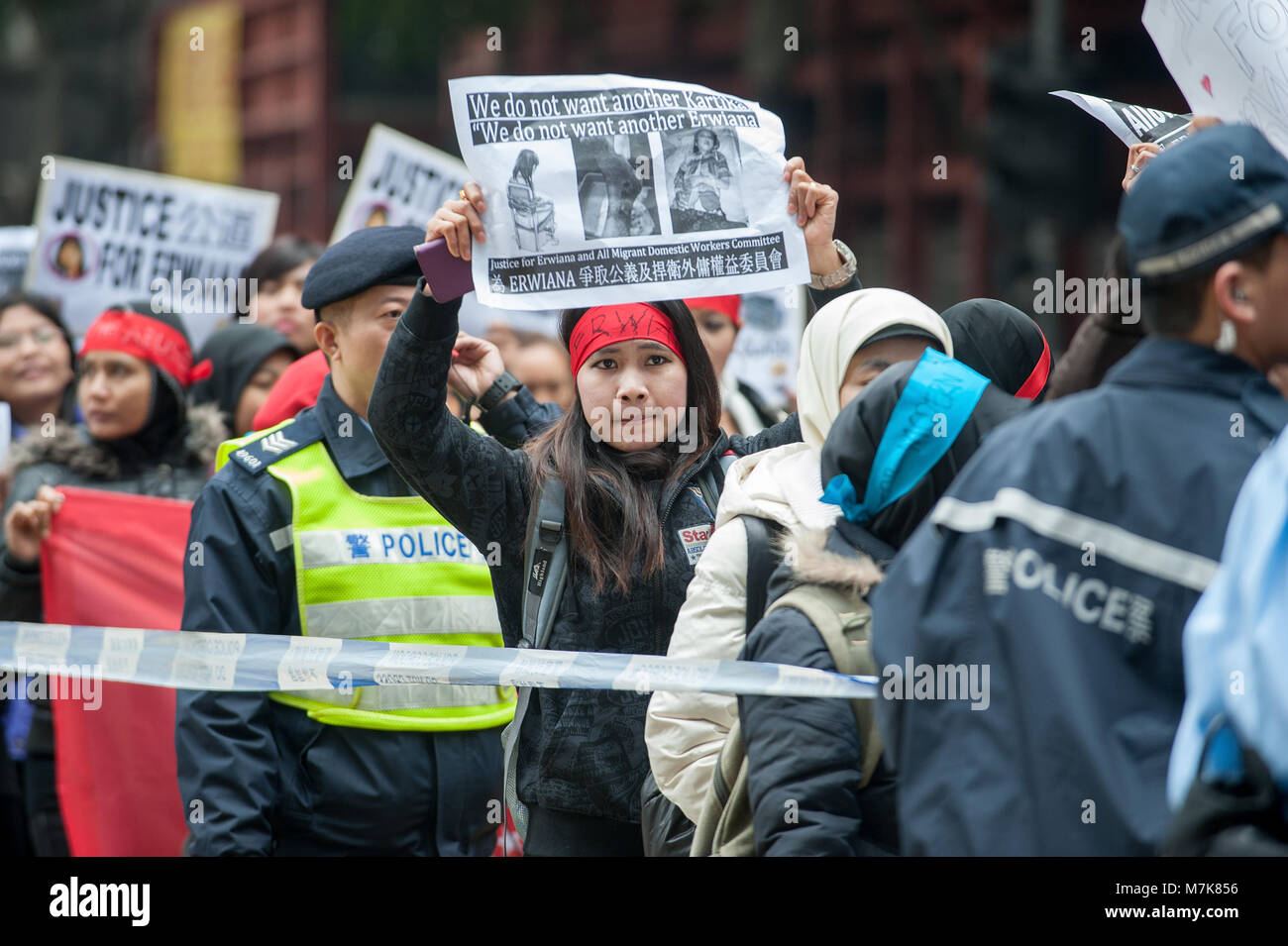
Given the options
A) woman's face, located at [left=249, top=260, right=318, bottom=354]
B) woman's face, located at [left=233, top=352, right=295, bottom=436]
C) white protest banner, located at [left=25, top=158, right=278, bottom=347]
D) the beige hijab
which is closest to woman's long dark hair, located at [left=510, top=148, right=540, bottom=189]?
the beige hijab

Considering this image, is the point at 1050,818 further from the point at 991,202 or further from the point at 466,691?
the point at 991,202

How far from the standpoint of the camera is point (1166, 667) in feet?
6.66

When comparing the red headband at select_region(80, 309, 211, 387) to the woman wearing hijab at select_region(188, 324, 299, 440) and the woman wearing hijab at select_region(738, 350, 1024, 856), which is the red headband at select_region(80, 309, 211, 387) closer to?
the woman wearing hijab at select_region(188, 324, 299, 440)

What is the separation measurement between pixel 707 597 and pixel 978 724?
879 mm

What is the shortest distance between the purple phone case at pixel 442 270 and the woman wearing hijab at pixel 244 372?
277 centimetres

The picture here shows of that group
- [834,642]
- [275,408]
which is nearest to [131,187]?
[275,408]

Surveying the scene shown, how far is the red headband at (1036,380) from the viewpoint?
11.8 ft

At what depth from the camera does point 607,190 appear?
3156mm

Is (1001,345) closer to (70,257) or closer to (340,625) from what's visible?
(340,625)

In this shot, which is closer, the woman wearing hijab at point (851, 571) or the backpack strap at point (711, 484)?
the woman wearing hijab at point (851, 571)

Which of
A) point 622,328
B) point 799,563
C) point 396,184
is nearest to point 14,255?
point 396,184

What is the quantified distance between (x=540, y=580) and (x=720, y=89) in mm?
16935

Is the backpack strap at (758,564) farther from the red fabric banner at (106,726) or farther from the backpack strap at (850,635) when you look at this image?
the red fabric banner at (106,726)

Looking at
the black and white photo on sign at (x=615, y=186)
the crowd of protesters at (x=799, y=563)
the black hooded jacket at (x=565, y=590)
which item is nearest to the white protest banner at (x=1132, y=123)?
the crowd of protesters at (x=799, y=563)
